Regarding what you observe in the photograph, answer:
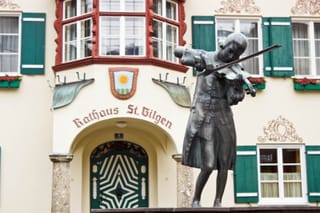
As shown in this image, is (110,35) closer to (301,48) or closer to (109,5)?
(109,5)

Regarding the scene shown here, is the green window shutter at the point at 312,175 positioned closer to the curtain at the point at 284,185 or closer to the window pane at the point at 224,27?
the curtain at the point at 284,185

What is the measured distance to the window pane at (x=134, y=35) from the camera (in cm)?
1481

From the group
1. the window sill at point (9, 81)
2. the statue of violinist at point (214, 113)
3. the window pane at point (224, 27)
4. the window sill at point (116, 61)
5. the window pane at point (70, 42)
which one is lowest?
the statue of violinist at point (214, 113)

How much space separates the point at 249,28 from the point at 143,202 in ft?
15.7

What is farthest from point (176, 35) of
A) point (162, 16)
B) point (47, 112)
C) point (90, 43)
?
point (47, 112)

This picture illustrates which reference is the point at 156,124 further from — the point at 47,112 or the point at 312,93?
the point at 312,93

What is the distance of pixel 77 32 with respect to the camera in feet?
50.0

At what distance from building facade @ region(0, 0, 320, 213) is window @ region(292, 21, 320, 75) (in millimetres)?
24

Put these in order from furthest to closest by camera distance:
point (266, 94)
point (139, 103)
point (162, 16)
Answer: point (266, 94) → point (162, 16) → point (139, 103)

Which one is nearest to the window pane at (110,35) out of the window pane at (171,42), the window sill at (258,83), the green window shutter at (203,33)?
the window pane at (171,42)

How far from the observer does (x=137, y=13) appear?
48.7 ft

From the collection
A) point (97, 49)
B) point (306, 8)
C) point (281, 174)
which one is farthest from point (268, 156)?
point (97, 49)

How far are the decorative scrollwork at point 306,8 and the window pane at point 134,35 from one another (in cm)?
414

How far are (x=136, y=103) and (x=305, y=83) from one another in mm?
4396
